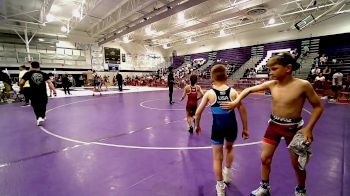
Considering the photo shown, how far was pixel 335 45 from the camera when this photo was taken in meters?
16.4

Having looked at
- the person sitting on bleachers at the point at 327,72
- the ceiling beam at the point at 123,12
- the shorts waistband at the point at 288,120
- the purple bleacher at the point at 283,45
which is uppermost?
the ceiling beam at the point at 123,12

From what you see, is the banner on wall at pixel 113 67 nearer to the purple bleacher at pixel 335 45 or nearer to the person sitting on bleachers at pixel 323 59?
the person sitting on bleachers at pixel 323 59

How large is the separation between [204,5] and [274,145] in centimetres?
1515

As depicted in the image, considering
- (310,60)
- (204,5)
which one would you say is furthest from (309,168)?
(310,60)

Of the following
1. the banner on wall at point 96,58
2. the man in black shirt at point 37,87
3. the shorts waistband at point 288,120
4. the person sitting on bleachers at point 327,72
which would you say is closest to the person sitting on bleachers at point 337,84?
the person sitting on bleachers at point 327,72

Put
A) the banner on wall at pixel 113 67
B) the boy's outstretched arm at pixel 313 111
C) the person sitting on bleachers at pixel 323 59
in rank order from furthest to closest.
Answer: the banner on wall at pixel 113 67 < the person sitting on bleachers at pixel 323 59 < the boy's outstretched arm at pixel 313 111

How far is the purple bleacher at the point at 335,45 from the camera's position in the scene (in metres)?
15.7

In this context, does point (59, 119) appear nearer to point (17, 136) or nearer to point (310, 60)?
point (17, 136)

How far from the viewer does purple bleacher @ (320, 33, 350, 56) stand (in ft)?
51.6

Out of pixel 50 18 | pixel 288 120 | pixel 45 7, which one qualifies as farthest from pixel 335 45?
pixel 50 18

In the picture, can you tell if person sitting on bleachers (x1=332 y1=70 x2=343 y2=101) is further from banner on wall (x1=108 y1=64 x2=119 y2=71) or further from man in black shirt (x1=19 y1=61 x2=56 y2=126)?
banner on wall (x1=108 y1=64 x2=119 y2=71)

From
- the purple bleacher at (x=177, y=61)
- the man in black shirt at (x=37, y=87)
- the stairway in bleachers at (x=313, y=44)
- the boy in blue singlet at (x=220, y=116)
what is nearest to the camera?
the boy in blue singlet at (x=220, y=116)

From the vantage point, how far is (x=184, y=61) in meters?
31.1

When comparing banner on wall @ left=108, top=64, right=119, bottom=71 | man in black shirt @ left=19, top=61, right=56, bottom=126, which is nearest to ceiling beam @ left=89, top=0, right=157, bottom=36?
banner on wall @ left=108, top=64, right=119, bottom=71
